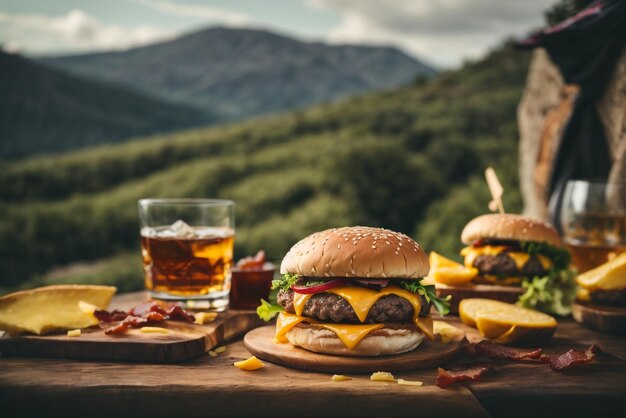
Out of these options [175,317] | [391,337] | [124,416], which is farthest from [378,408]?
[175,317]

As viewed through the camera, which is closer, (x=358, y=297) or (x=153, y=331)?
(x=358, y=297)

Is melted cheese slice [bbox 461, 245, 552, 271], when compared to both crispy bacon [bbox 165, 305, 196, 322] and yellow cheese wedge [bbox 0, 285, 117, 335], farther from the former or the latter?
yellow cheese wedge [bbox 0, 285, 117, 335]

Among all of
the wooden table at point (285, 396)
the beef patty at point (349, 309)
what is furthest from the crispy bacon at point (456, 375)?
the beef patty at point (349, 309)

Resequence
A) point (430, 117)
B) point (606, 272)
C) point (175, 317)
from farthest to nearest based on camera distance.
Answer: point (430, 117) → point (606, 272) → point (175, 317)

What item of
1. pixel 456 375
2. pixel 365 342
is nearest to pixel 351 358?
pixel 365 342

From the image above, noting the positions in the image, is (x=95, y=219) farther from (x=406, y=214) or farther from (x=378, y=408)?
(x=378, y=408)

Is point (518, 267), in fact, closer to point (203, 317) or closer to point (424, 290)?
point (424, 290)

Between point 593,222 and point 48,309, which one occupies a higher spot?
point 593,222
